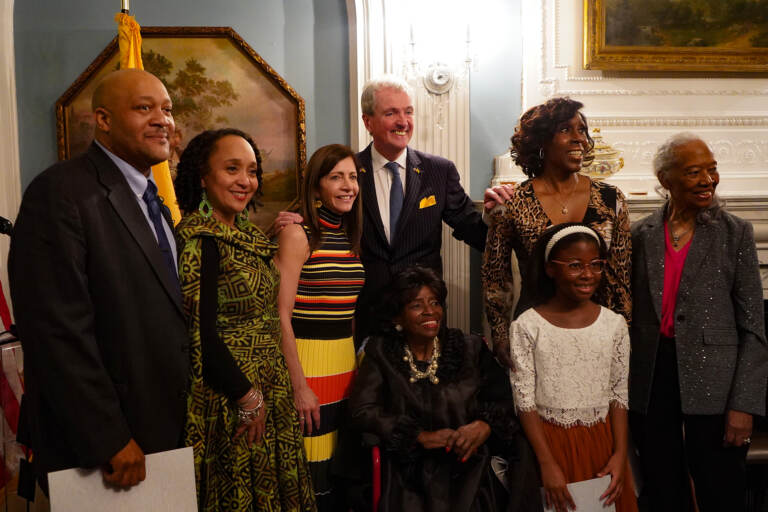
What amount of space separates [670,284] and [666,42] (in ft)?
7.15

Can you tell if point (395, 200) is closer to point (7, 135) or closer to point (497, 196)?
point (497, 196)

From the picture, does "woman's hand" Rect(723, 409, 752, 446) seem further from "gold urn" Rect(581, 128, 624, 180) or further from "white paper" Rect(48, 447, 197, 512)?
"white paper" Rect(48, 447, 197, 512)

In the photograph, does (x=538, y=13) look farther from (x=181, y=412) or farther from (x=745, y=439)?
(x=181, y=412)

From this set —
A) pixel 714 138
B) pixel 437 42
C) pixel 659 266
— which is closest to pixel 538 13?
pixel 437 42

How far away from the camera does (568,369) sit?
233 centimetres

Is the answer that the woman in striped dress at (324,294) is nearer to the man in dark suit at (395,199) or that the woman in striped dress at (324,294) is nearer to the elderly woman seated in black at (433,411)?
the elderly woman seated in black at (433,411)

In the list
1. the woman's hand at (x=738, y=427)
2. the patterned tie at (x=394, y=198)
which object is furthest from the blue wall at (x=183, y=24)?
the woman's hand at (x=738, y=427)

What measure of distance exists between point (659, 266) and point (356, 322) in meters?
1.33

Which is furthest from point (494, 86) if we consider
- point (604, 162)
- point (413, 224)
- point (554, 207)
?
point (554, 207)

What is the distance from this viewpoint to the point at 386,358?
251 centimetres

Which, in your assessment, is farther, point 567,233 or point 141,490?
point 567,233

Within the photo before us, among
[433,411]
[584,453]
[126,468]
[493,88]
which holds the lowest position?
[584,453]

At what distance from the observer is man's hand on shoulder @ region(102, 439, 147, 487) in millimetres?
1640

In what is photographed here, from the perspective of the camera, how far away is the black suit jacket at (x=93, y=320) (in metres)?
1.58
